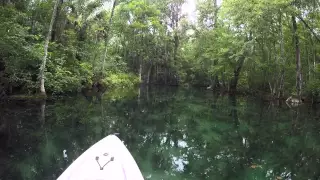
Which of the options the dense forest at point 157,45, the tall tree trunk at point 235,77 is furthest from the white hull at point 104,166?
the tall tree trunk at point 235,77

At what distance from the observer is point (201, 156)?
675 cm

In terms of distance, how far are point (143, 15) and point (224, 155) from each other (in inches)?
1261

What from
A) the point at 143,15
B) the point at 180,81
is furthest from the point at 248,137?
the point at 180,81

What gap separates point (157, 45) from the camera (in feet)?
127

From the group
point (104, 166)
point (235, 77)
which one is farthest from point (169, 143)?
point (235, 77)

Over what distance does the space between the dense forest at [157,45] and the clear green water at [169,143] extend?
12.4 feet

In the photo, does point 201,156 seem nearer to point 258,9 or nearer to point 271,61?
point 258,9

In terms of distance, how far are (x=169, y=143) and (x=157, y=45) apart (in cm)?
3190

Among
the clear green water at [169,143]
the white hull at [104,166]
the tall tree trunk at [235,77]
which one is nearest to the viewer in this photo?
the white hull at [104,166]

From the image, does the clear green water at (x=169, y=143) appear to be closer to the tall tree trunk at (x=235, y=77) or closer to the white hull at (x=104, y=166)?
the white hull at (x=104, y=166)

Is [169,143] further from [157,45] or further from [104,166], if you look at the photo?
[157,45]

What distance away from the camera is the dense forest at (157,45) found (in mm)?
15297

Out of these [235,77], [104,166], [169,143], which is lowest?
[169,143]

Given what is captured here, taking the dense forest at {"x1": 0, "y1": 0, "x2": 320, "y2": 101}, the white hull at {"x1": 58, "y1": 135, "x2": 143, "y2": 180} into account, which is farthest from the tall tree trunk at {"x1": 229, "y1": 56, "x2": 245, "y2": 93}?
the white hull at {"x1": 58, "y1": 135, "x2": 143, "y2": 180}
